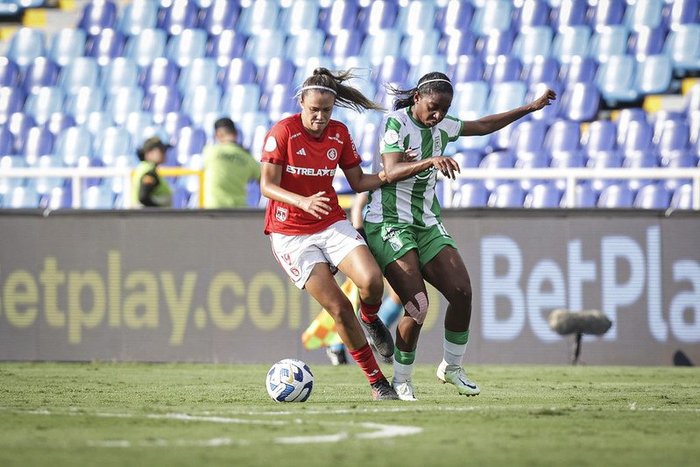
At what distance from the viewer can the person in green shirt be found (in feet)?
44.0

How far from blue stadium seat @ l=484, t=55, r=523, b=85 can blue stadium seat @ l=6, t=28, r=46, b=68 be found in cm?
757

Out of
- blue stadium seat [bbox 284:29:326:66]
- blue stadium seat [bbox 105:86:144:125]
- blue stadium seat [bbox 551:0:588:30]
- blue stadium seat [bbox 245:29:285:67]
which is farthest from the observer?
blue stadium seat [bbox 105:86:144:125]

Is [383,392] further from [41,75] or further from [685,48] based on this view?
[41,75]

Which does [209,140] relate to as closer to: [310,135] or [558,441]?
[310,135]

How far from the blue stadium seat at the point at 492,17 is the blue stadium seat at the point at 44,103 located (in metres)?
6.59

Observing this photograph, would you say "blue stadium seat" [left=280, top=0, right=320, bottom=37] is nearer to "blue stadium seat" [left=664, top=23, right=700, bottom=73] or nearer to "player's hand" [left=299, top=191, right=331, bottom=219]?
"blue stadium seat" [left=664, top=23, right=700, bottom=73]

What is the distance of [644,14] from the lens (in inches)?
684

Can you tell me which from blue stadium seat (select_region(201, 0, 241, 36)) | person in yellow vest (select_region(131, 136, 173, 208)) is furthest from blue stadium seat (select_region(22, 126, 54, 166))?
person in yellow vest (select_region(131, 136, 173, 208))

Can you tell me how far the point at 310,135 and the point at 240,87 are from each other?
1114cm

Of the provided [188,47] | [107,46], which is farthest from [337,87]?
[107,46]

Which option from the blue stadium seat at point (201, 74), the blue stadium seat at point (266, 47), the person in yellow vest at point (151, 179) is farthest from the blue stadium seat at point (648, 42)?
the person in yellow vest at point (151, 179)

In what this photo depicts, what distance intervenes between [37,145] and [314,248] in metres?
12.2

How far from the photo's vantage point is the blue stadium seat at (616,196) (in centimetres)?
1503

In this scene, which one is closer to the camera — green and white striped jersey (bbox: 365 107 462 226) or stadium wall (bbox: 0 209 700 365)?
green and white striped jersey (bbox: 365 107 462 226)
